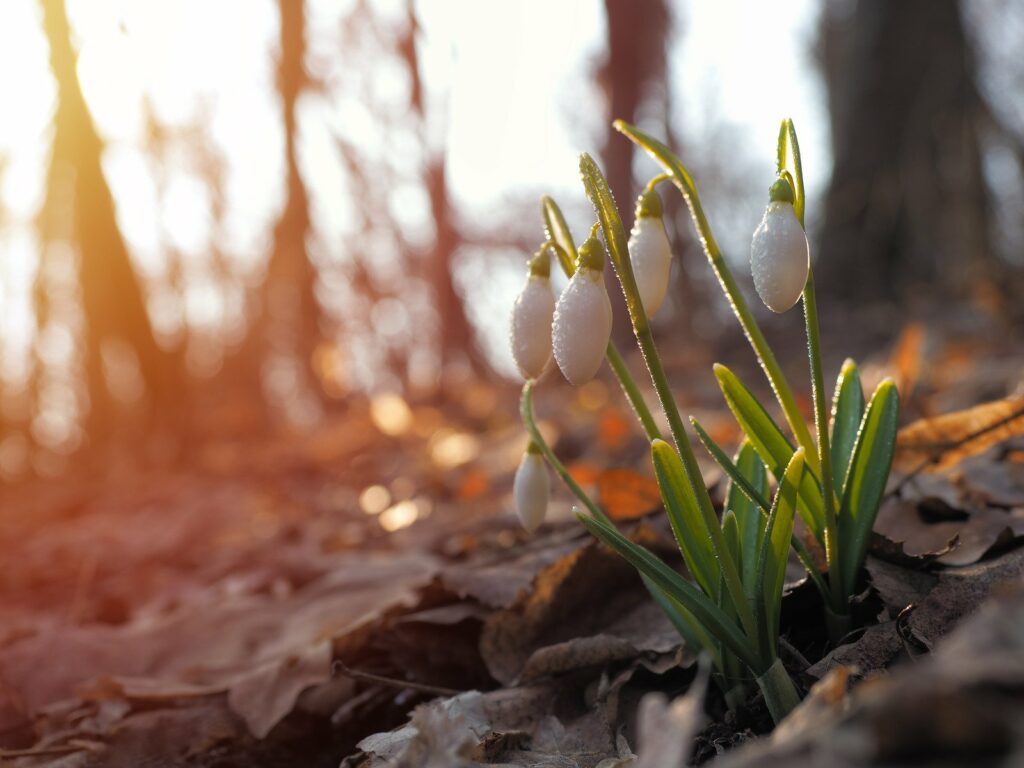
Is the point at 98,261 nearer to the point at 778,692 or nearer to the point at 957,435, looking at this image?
the point at 957,435

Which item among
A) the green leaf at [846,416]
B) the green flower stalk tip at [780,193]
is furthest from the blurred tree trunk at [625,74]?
the green flower stalk tip at [780,193]

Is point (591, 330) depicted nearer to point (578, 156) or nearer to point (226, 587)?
point (578, 156)

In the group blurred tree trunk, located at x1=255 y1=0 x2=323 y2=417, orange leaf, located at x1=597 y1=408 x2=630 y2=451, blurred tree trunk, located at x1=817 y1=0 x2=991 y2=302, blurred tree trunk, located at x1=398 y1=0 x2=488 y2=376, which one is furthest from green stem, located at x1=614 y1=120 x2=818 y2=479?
blurred tree trunk, located at x1=255 y1=0 x2=323 y2=417

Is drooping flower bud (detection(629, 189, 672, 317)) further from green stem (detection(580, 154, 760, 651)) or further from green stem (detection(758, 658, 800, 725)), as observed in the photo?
green stem (detection(758, 658, 800, 725))

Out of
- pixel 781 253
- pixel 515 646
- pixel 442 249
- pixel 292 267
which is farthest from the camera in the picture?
pixel 292 267

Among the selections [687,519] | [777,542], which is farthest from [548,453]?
[777,542]

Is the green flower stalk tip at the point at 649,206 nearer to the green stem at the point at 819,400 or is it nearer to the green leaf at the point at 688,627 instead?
the green stem at the point at 819,400
